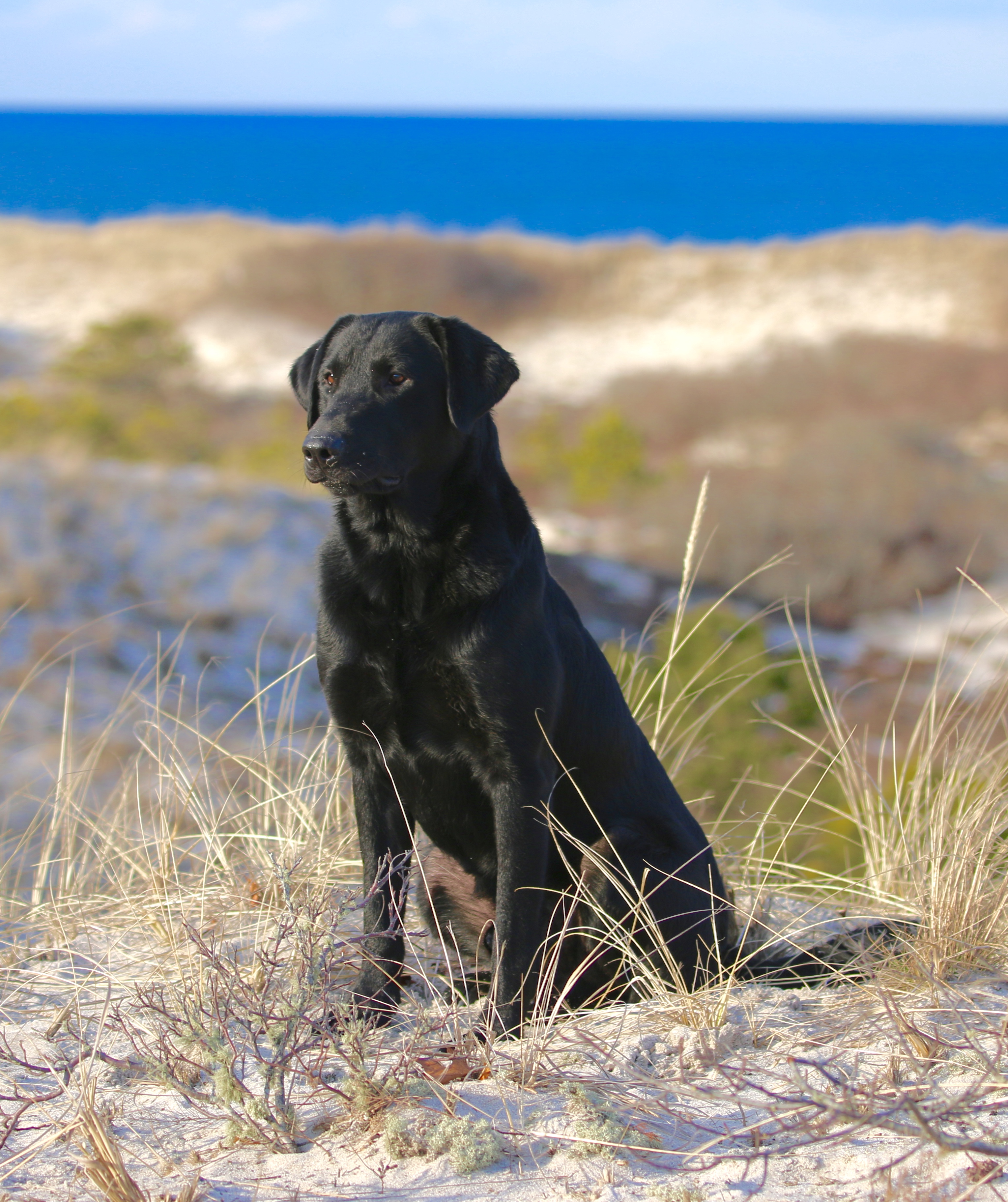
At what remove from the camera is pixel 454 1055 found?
6.93 feet

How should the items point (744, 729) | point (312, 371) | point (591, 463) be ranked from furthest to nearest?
1. point (591, 463)
2. point (744, 729)
3. point (312, 371)

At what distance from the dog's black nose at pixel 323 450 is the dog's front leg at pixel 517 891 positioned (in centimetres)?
79

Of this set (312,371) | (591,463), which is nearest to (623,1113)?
(312,371)

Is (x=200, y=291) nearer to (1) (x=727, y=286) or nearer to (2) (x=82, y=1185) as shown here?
(1) (x=727, y=286)

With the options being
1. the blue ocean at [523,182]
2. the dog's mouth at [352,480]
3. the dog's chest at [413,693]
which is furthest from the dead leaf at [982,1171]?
the blue ocean at [523,182]

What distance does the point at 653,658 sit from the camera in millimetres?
4055

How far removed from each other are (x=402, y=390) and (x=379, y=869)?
1086mm

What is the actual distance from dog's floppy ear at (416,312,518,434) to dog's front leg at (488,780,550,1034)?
84 cm

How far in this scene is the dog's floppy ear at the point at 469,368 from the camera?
237cm

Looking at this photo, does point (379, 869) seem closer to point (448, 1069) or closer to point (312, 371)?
point (448, 1069)

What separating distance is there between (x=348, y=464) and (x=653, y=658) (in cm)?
211

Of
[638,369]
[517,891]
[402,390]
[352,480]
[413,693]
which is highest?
[638,369]

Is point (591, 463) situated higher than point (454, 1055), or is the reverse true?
point (591, 463)

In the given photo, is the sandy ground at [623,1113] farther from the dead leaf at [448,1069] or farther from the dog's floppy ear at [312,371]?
the dog's floppy ear at [312,371]
